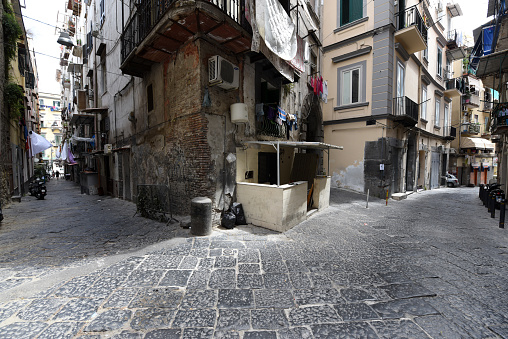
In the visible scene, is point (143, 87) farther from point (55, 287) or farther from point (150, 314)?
point (150, 314)

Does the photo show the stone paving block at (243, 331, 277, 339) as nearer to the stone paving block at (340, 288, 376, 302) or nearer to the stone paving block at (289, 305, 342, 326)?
the stone paving block at (289, 305, 342, 326)

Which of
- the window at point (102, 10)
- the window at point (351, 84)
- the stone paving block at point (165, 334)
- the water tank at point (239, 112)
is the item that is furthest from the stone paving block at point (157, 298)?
the window at point (102, 10)

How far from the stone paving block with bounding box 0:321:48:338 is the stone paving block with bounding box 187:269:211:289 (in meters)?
1.58

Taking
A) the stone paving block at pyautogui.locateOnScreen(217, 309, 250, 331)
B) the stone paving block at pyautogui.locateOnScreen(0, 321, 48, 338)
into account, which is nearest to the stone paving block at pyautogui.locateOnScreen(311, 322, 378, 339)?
the stone paving block at pyautogui.locateOnScreen(217, 309, 250, 331)

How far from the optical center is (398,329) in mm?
2389

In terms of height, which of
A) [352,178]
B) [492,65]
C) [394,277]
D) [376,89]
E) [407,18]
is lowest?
[394,277]

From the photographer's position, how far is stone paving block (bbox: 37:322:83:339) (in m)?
2.26

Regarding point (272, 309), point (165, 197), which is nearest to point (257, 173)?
point (165, 197)

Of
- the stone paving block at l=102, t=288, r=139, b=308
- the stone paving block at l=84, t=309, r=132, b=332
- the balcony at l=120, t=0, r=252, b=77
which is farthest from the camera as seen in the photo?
the balcony at l=120, t=0, r=252, b=77

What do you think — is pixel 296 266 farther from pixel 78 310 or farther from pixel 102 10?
pixel 102 10

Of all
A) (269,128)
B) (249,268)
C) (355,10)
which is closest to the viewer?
(249,268)

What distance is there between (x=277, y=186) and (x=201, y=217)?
2041 mm

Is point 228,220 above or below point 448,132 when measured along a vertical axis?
below

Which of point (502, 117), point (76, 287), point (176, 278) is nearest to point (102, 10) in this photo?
point (76, 287)
